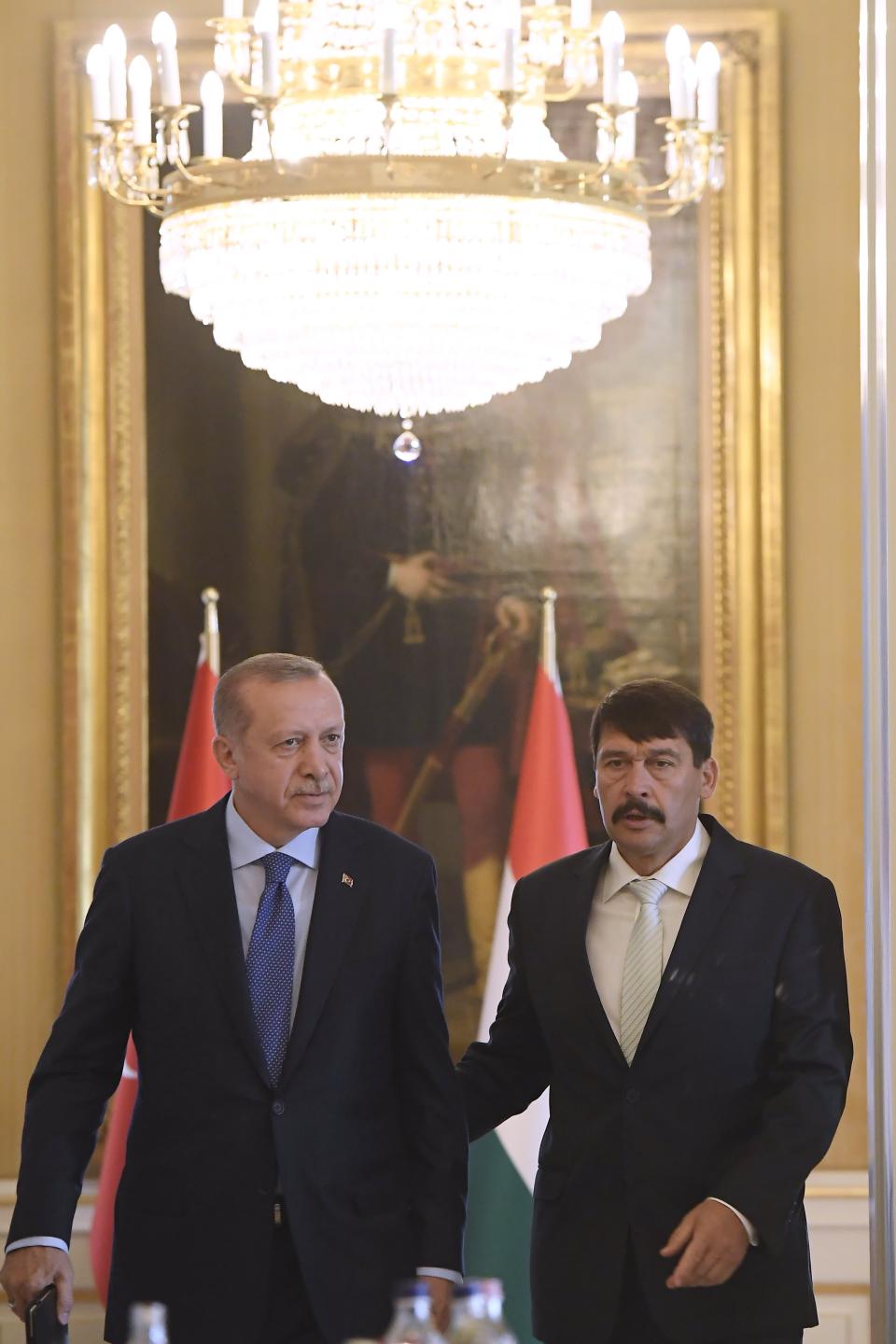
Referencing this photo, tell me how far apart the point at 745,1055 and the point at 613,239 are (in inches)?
64.6

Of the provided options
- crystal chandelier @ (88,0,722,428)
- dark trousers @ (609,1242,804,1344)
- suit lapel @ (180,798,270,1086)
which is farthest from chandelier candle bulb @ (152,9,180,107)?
dark trousers @ (609,1242,804,1344)

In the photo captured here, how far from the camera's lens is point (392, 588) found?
565 cm

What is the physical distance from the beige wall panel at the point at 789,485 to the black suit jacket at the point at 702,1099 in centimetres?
232

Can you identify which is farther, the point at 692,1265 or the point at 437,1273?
the point at 437,1273

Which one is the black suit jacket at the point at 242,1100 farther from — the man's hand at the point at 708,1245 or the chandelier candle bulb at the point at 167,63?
the chandelier candle bulb at the point at 167,63

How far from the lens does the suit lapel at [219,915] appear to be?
10.6ft

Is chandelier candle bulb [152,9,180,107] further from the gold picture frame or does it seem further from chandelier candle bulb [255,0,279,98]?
the gold picture frame

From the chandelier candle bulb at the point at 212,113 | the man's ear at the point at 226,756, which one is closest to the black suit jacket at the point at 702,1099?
the man's ear at the point at 226,756

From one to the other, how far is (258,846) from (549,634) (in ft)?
7.60

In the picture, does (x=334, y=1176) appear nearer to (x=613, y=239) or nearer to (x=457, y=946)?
(x=613, y=239)

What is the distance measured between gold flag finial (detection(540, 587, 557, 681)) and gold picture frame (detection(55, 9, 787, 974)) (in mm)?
451

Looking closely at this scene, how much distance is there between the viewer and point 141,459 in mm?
5676

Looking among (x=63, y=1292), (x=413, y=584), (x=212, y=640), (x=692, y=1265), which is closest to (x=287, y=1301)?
(x=63, y=1292)

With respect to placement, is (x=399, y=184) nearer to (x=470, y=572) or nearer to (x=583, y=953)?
(x=583, y=953)
